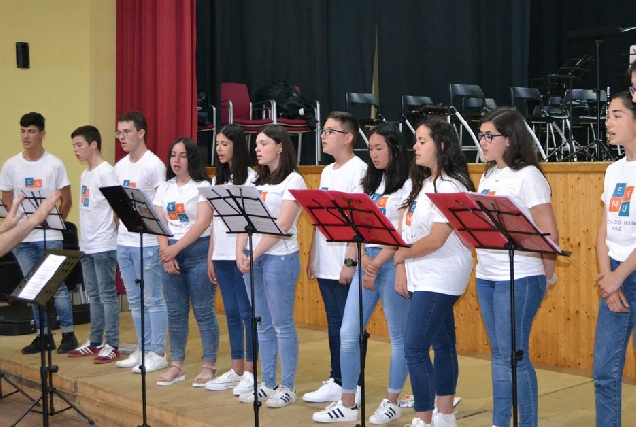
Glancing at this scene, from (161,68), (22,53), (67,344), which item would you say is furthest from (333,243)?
(22,53)

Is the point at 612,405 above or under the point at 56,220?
under

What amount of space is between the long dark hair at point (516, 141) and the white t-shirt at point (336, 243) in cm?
103

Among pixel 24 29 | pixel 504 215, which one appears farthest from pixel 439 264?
pixel 24 29

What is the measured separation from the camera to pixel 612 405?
3338mm

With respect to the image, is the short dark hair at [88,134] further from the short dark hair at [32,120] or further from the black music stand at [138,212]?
the black music stand at [138,212]

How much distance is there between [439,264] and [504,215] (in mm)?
710

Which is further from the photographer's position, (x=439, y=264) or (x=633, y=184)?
(x=439, y=264)

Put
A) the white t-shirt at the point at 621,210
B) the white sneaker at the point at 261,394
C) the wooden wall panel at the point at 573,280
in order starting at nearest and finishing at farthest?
the white t-shirt at the point at 621,210 → the white sneaker at the point at 261,394 → the wooden wall panel at the point at 573,280

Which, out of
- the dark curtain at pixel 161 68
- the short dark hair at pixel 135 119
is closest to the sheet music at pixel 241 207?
the short dark hair at pixel 135 119

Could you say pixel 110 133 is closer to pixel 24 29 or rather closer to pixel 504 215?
pixel 24 29

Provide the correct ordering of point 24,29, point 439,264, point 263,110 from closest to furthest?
point 439,264 < point 24,29 < point 263,110

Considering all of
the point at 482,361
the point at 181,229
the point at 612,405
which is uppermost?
the point at 181,229

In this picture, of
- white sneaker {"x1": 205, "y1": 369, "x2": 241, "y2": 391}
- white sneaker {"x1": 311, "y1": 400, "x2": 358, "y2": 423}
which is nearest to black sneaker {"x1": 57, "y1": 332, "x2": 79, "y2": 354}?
white sneaker {"x1": 205, "y1": 369, "x2": 241, "y2": 391}

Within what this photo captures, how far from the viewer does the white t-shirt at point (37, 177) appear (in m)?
6.25
